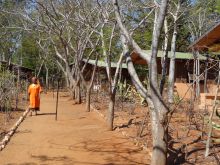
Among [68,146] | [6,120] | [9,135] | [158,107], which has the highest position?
[158,107]

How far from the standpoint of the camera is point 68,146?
1095 centimetres

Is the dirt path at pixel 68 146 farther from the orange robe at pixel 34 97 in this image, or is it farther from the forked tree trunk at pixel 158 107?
the orange robe at pixel 34 97

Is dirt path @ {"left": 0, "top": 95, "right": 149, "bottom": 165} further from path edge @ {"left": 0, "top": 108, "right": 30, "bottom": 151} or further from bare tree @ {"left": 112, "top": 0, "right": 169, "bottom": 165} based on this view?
bare tree @ {"left": 112, "top": 0, "right": 169, "bottom": 165}

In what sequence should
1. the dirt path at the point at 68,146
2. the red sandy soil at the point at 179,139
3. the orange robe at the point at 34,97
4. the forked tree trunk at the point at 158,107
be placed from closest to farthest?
the forked tree trunk at the point at 158,107 < the red sandy soil at the point at 179,139 < the dirt path at the point at 68,146 < the orange robe at the point at 34,97

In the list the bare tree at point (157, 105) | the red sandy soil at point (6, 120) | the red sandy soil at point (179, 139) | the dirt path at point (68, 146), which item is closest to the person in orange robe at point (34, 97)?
the red sandy soil at point (6, 120)

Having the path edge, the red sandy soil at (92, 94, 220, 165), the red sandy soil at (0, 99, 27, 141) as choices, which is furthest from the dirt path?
the red sandy soil at (92, 94, 220, 165)

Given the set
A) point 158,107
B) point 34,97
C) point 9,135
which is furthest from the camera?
point 34,97

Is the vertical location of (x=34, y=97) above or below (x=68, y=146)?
above

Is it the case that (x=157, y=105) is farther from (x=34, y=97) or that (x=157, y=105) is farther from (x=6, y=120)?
(x=34, y=97)

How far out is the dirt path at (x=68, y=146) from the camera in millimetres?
9493

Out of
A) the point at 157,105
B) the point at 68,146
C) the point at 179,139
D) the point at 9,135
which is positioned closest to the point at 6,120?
the point at 9,135

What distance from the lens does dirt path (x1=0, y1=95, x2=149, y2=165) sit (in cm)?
949

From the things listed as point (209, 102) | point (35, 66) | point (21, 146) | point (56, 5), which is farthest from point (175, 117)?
point (35, 66)

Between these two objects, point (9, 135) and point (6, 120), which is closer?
point (9, 135)
